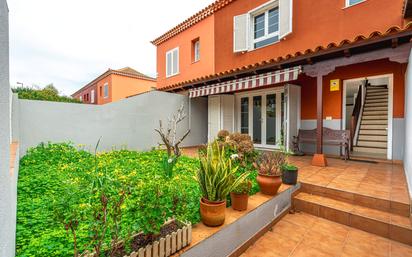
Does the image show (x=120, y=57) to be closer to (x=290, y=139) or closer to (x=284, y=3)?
(x=284, y=3)

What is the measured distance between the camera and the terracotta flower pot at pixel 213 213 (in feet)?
9.86

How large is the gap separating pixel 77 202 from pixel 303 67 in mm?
7367

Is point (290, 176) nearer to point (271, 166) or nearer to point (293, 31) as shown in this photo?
point (271, 166)

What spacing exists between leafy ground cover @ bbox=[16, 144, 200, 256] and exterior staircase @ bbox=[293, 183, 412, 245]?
2.81 metres

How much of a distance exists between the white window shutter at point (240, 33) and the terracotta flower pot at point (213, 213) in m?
9.75

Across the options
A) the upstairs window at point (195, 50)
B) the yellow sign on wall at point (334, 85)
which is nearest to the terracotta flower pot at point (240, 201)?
the yellow sign on wall at point (334, 85)

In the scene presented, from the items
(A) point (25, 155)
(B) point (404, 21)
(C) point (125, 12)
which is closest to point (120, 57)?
(C) point (125, 12)

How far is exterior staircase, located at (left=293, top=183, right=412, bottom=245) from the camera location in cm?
357

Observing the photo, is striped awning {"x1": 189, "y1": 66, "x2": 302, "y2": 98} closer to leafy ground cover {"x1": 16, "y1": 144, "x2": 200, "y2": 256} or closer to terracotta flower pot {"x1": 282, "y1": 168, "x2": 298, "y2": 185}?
terracotta flower pot {"x1": 282, "y1": 168, "x2": 298, "y2": 185}

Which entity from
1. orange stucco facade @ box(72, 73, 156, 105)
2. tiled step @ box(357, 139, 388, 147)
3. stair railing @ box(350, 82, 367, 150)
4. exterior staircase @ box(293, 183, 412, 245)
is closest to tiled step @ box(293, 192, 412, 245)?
exterior staircase @ box(293, 183, 412, 245)

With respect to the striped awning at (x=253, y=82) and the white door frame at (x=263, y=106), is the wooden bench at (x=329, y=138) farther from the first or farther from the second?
the striped awning at (x=253, y=82)

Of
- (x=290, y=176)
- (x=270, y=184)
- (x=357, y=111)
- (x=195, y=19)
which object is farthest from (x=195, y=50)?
(x=270, y=184)

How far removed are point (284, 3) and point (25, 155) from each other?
40.1 ft

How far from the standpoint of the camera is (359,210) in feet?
13.4
